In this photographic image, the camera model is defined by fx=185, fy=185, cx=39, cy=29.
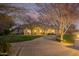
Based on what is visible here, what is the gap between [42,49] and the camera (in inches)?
69.3

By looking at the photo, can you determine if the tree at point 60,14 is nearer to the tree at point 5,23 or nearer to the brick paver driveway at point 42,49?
the brick paver driveway at point 42,49

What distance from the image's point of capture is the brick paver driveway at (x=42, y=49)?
1.75m

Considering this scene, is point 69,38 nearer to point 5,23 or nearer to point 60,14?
point 60,14

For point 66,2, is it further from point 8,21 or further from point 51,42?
point 8,21

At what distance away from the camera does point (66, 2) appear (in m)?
1.76

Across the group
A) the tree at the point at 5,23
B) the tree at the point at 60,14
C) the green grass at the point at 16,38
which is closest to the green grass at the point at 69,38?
the tree at the point at 60,14

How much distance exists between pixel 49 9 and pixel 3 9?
1.44 ft

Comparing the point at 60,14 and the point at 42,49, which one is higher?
the point at 60,14

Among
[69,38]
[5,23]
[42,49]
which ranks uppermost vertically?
[5,23]

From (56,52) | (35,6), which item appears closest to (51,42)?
(56,52)

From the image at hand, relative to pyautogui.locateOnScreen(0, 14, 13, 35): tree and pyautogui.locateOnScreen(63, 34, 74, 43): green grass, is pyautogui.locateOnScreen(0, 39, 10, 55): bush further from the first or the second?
pyautogui.locateOnScreen(63, 34, 74, 43): green grass

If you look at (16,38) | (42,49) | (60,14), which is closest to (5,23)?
(16,38)

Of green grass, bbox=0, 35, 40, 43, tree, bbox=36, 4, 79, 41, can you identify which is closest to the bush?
green grass, bbox=0, 35, 40, 43

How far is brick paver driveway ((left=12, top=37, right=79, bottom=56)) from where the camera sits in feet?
5.75
